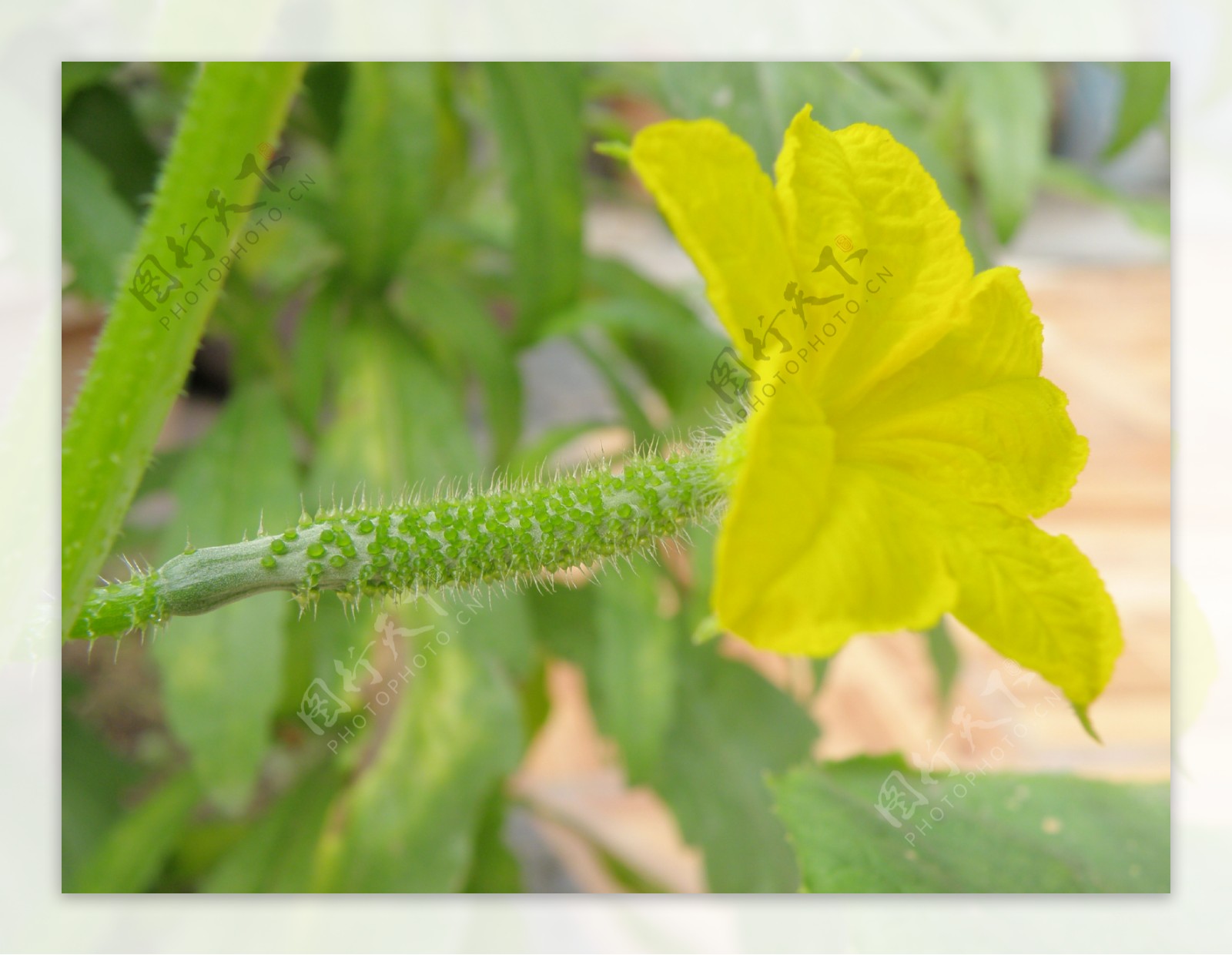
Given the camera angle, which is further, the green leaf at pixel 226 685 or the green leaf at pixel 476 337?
the green leaf at pixel 476 337

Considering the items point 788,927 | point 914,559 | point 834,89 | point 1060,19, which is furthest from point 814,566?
point 1060,19

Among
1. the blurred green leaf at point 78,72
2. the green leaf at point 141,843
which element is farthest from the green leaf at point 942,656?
the blurred green leaf at point 78,72

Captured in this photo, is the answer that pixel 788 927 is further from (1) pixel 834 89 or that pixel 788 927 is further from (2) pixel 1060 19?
(2) pixel 1060 19

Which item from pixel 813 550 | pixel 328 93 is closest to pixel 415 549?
pixel 813 550

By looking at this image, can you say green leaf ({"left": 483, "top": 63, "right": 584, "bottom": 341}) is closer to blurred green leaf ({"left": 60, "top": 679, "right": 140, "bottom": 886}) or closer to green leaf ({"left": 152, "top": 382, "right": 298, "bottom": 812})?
green leaf ({"left": 152, "top": 382, "right": 298, "bottom": 812})

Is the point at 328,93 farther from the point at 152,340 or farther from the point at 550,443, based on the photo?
the point at 152,340

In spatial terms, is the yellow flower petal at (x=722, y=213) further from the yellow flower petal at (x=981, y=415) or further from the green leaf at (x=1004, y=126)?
the green leaf at (x=1004, y=126)

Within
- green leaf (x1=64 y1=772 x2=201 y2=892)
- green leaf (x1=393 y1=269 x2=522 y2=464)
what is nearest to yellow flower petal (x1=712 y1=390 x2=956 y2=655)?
green leaf (x1=393 y1=269 x2=522 y2=464)
